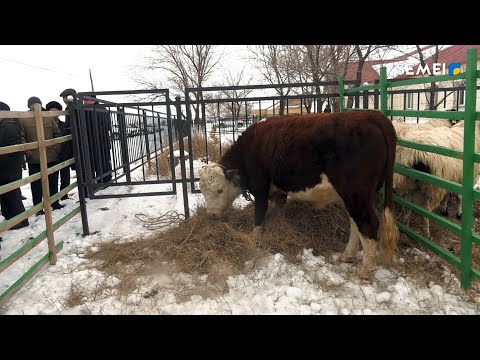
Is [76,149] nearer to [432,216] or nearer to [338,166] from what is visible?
[338,166]

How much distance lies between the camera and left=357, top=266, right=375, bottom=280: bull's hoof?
12.2 ft

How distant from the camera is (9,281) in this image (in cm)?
404

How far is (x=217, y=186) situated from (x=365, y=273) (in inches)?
88.7

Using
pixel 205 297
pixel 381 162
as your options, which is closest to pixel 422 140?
pixel 381 162

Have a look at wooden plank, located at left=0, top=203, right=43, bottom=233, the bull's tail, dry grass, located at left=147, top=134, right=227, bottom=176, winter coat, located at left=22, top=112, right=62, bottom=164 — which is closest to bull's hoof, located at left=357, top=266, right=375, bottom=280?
the bull's tail

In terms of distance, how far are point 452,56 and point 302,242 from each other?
2582 centimetres

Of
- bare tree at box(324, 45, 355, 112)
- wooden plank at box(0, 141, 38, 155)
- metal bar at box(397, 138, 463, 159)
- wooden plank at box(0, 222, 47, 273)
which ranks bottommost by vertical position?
wooden plank at box(0, 222, 47, 273)

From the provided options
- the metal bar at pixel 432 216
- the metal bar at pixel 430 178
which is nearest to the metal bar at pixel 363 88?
the metal bar at pixel 430 178

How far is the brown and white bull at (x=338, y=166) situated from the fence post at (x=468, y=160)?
0.64m

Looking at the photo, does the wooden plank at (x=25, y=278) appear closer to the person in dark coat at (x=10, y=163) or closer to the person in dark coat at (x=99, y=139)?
the person in dark coat at (x=10, y=163)

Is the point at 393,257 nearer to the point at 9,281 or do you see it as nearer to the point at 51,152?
the point at 9,281

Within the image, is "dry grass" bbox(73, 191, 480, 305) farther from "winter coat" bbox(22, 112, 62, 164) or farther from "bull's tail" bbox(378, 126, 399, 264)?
"winter coat" bbox(22, 112, 62, 164)

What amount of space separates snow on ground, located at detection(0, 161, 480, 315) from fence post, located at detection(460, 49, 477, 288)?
0.24 m

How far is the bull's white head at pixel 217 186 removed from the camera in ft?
16.6
